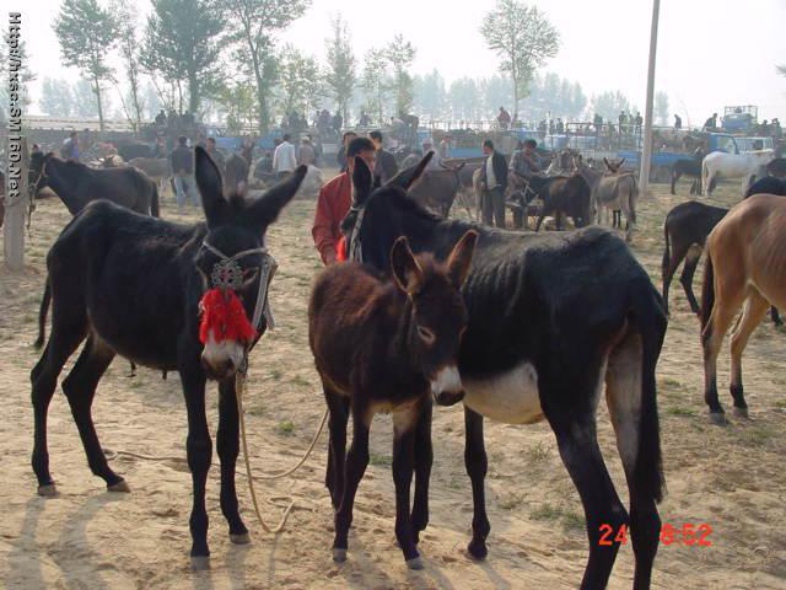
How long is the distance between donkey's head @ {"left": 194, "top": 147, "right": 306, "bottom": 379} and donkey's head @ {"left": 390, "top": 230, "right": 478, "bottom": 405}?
32.1 inches

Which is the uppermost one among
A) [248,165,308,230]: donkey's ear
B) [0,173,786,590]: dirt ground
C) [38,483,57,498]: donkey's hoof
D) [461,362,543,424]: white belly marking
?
[248,165,308,230]: donkey's ear

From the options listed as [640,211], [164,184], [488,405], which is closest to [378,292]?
[488,405]

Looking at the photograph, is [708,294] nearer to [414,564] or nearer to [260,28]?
[414,564]

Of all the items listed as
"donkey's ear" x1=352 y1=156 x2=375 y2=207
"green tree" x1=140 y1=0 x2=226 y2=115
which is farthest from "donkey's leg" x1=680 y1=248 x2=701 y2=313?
"green tree" x1=140 y1=0 x2=226 y2=115

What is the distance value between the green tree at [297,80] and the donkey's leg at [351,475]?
56263 mm

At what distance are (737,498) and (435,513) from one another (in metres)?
2.19

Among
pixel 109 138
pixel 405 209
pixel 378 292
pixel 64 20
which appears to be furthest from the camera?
pixel 64 20

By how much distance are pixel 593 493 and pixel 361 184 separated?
107 inches

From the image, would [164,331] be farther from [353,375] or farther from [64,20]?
[64,20]

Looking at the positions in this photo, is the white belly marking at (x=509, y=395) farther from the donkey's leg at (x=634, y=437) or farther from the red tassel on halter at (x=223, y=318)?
the red tassel on halter at (x=223, y=318)

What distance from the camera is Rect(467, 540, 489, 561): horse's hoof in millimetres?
4984

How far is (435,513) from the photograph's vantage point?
577 cm

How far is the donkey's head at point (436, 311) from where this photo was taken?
4047 millimetres

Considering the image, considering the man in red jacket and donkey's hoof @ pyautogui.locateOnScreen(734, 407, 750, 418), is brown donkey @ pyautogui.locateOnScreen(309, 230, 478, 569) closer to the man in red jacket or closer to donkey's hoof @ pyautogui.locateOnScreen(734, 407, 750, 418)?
the man in red jacket
